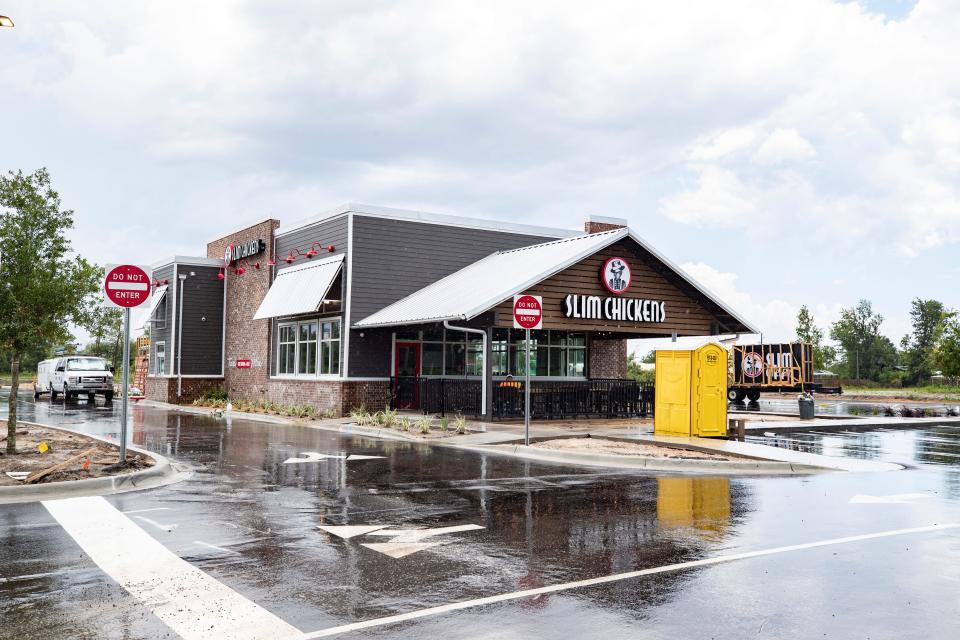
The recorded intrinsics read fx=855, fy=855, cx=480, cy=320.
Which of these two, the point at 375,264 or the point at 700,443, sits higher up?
the point at 375,264

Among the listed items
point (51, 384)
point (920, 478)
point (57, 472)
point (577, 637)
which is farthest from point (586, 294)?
point (51, 384)

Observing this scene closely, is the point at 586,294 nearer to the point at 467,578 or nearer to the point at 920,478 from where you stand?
the point at 920,478

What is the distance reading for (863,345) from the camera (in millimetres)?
109438

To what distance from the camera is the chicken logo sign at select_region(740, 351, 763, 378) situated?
1610 inches

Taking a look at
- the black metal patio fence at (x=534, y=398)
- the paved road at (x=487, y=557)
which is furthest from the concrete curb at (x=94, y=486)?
the black metal patio fence at (x=534, y=398)

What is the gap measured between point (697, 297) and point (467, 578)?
848 inches

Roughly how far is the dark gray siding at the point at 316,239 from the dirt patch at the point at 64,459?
39.8 feet

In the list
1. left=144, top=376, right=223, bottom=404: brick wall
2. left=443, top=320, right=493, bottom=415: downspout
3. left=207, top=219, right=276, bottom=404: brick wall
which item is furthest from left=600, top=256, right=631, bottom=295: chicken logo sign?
left=144, top=376, right=223, bottom=404: brick wall

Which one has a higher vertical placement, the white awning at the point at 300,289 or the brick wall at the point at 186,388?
the white awning at the point at 300,289

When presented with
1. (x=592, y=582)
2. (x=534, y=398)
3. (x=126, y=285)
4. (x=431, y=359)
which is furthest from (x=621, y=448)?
(x=431, y=359)

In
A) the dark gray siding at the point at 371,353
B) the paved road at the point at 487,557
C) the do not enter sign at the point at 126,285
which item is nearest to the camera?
the paved road at the point at 487,557

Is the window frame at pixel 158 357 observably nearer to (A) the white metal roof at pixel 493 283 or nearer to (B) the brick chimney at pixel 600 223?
(A) the white metal roof at pixel 493 283

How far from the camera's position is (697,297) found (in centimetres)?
2697

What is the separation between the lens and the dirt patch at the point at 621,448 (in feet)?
51.0
